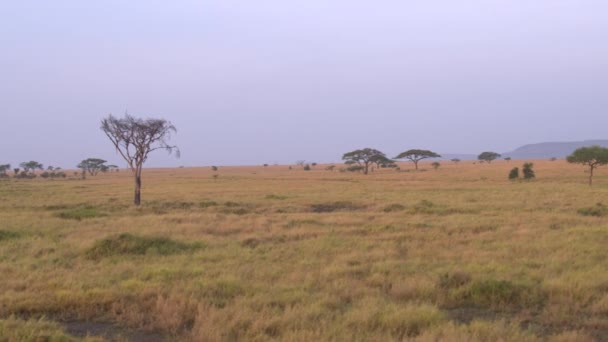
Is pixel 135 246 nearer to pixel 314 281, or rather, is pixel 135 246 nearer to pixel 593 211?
pixel 314 281

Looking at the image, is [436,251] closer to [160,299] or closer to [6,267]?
[160,299]

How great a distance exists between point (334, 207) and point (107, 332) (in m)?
21.1

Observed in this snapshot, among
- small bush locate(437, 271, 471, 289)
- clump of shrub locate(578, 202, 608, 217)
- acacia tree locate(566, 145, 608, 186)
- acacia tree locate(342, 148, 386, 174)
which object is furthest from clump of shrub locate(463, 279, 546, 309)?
acacia tree locate(342, 148, 386, 174)

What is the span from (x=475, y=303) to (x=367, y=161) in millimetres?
83461

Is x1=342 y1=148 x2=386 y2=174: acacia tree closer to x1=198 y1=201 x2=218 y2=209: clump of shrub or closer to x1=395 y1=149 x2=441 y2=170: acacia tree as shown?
x1=395 y1=149 x2=441 y2=170: acacia tree

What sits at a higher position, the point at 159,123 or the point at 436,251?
the point at 159,123

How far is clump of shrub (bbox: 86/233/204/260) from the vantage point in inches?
500

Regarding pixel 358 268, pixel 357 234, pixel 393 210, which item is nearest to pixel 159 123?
pixel 393 210

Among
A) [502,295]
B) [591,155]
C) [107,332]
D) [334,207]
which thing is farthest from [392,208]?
[591,155]

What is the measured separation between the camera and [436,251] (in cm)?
1286

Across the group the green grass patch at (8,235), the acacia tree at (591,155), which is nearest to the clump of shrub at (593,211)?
the green grass patch at (8,235)

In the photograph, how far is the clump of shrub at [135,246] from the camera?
1271 cm

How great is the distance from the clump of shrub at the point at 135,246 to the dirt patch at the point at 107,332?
5166 millimetres

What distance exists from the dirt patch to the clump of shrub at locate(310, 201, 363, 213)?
18.4m
